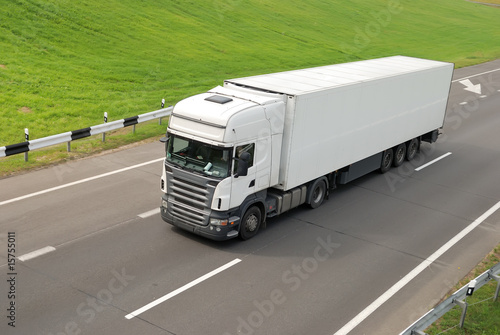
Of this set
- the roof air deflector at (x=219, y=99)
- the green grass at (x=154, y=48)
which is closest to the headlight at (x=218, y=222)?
the roof air deflector at (x=219, y=99)

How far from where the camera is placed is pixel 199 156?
42.8 ft

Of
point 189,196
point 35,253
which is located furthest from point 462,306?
point 35,253

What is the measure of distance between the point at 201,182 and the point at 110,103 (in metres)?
11.9

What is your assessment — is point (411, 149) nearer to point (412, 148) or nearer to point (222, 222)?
point (412, 148)

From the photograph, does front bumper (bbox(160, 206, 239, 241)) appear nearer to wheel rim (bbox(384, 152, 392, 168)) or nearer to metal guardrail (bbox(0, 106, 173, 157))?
metal guardrail (bbox(0, 106, 173, 157))

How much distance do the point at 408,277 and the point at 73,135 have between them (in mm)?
11101

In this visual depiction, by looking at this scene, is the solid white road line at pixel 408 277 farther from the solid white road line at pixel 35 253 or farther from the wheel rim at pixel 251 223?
the solid white road line at pixel 35 253

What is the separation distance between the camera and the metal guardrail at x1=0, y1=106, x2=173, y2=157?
17.0 meters

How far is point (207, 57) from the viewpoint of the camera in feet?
111

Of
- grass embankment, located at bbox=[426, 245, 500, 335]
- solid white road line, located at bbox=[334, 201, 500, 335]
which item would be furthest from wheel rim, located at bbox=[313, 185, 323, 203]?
grass embankment, located at bbox=[426, 245, 500, 335]

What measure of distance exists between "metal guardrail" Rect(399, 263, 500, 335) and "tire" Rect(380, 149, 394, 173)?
7215 mm

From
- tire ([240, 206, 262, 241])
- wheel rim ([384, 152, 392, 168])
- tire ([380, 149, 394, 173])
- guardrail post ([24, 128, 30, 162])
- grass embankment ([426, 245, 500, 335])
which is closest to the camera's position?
grass embankment ([426, 245, 500, 335])

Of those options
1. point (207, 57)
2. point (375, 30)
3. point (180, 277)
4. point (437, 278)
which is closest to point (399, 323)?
point (437, 278)

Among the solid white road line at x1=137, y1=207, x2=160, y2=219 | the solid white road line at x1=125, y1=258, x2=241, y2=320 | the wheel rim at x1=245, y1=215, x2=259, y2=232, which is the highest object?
the wheel rim at x1=245, y1=215, x2=259, y2=232
